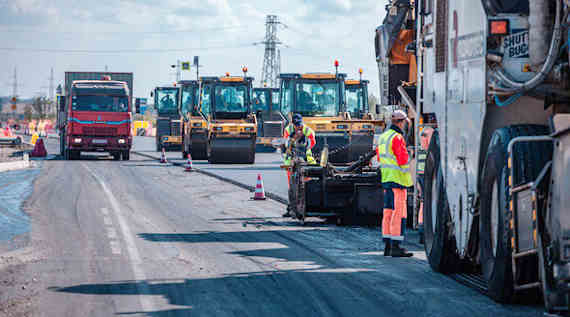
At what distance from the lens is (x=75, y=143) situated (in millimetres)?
33594

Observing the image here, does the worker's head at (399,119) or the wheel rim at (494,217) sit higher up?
Result: the worker's head at (399,119)

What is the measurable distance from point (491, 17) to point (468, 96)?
3.04 feet

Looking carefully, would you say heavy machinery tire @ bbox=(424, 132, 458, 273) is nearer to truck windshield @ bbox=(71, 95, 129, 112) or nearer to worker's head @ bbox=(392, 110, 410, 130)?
worker's head @ bbox=(392, 110, 410, 130)

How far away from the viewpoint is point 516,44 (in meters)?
6.72

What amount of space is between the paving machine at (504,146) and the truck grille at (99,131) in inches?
1005

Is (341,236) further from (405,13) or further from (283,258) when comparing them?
(405,13)

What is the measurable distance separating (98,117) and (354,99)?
11452mm

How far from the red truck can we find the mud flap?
412 centimetres

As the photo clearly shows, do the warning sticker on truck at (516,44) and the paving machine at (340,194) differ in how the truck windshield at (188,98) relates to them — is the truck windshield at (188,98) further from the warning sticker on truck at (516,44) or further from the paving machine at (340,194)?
the warning sticker on truck at (516,44)

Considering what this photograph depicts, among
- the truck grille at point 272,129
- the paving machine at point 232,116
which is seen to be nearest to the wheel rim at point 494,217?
the paving machine at point 232,116

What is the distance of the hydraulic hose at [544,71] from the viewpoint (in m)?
5.96

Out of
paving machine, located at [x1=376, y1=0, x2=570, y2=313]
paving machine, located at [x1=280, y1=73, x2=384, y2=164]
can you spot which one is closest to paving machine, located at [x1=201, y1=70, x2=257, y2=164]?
paving machine, located at [x1=280, y1=73, x2=384, y2=164]

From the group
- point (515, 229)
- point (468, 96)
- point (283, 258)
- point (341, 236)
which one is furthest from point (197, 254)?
point (515, 229)

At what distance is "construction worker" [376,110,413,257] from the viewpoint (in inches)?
402
